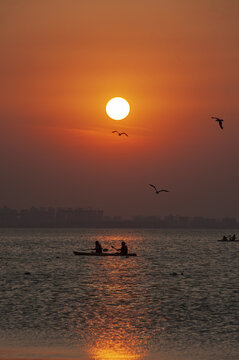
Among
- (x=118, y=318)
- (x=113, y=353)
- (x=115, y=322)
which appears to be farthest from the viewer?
(x=118, y=318)

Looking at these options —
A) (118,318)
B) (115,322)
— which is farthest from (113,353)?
(118,318)

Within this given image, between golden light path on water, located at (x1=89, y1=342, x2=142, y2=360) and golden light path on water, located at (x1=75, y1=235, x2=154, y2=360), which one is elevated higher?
golden light path on water, located at (x1=75, y1=235, x2=154, y2=360)

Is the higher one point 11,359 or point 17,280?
point 17,280

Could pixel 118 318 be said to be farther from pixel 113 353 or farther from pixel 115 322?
pixel 113 353

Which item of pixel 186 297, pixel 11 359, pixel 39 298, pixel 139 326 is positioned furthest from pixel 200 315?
pixel 11 359

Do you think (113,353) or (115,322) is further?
(115,322)

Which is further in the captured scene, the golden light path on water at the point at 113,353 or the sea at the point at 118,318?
the sea at the point at 118,318

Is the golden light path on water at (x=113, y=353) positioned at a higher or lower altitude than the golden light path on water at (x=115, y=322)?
lower

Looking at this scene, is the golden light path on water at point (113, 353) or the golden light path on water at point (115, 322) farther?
the golden light path on water at point (115, 322)

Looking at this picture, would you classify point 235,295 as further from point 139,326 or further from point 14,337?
point 14,337

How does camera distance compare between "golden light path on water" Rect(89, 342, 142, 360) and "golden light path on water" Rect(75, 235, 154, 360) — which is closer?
"golden light path on water" Rect(89, 342, 142, 360)

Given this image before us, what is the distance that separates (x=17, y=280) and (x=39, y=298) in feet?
58.9

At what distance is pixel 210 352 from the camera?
90.5 ft

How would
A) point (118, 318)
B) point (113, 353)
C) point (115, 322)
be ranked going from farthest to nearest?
1. point (118, 318)
2. point (115, 322)
3. point (113, 353)
